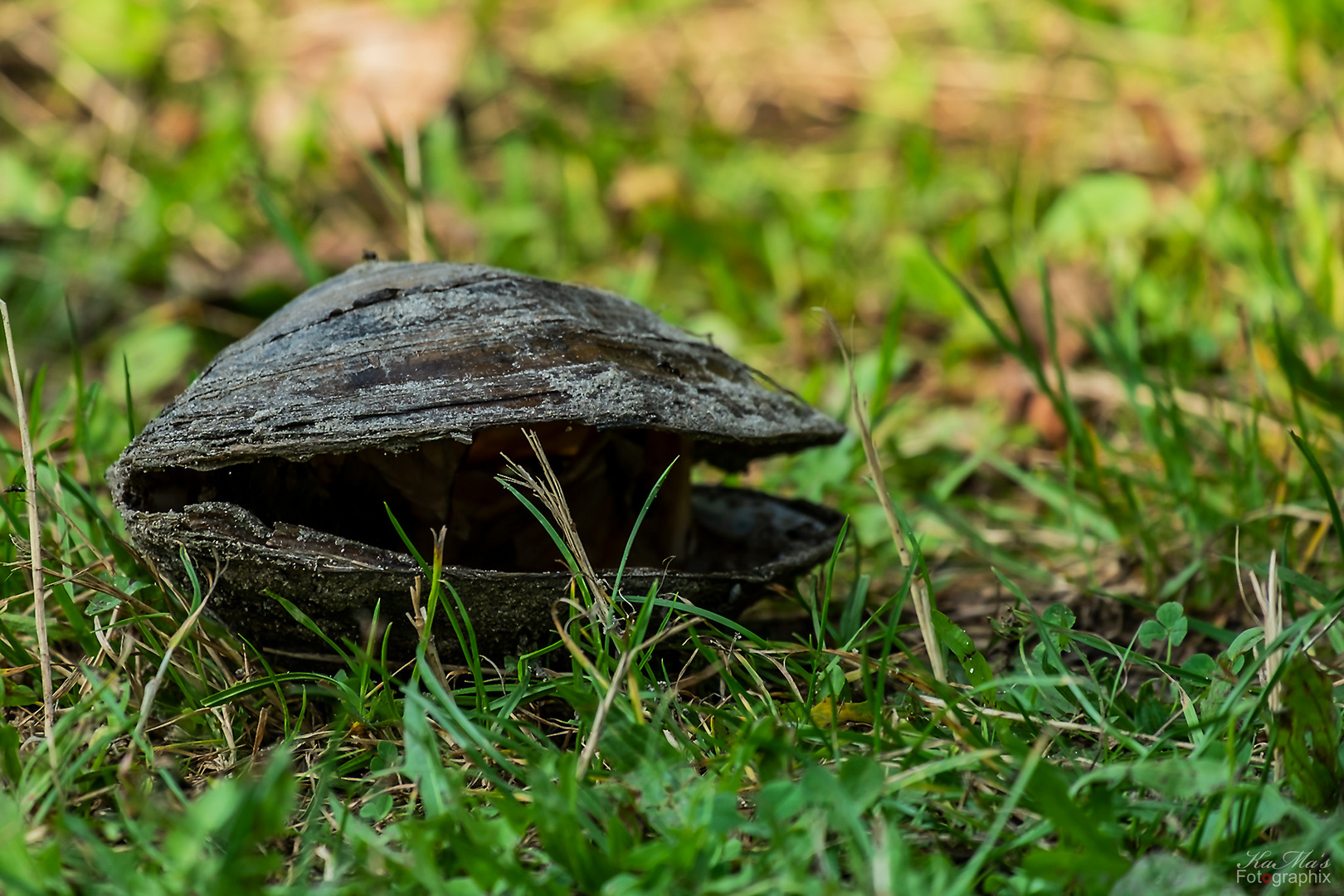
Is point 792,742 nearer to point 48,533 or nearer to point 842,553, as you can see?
point 842,553

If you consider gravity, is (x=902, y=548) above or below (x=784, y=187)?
below

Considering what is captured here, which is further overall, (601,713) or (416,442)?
(416,442)

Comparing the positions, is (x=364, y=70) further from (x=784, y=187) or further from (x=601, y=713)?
(x=601, y=713)

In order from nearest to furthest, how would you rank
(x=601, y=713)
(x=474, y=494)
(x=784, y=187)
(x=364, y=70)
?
(x=601, y=713) → (x=474, y=494) → (x=784, y=187) → (x=364, y=70)

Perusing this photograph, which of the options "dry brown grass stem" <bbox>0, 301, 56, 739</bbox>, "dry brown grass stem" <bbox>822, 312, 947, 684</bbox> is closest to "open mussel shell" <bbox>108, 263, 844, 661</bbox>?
"dry brown grass stem" <bbox>0, 301, 56, 739</bbox>

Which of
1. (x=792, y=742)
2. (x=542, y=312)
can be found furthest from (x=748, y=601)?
(x=542, y=312)
